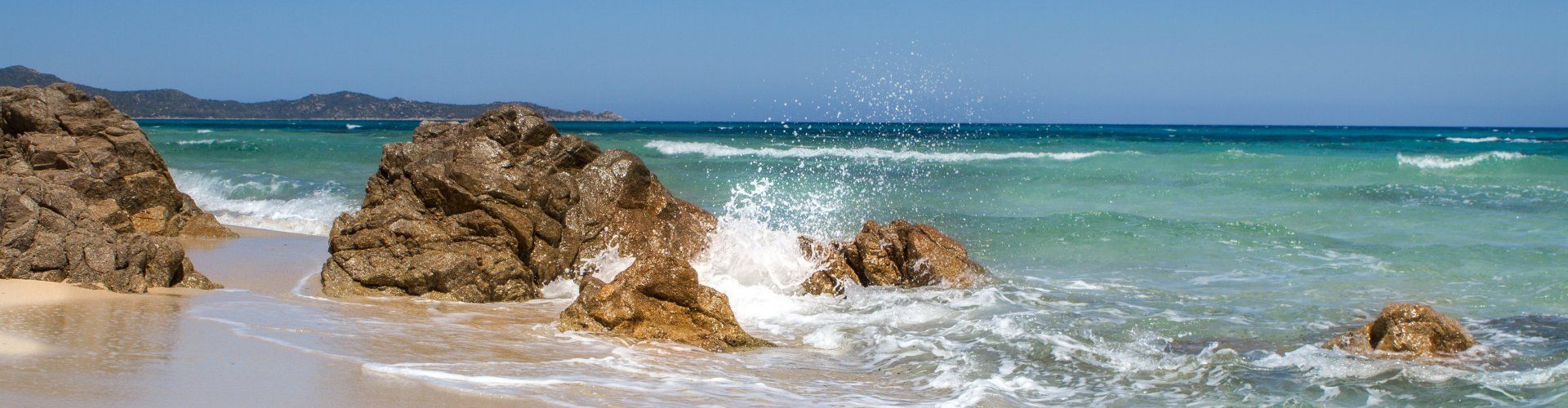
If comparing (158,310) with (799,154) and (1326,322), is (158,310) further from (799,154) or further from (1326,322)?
(799,154)

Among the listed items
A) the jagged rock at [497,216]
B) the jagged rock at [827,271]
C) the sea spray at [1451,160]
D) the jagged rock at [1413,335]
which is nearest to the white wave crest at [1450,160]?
the sea spray at [1451,160]

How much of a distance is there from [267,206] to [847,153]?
1710cm

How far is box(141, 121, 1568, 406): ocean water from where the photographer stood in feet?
16.2

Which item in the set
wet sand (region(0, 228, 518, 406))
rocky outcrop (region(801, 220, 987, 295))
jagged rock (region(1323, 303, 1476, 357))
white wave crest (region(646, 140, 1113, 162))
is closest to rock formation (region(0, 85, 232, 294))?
wet sand (region(0, 228, 518, 406))

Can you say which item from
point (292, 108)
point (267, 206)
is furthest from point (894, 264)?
point (292, 108)

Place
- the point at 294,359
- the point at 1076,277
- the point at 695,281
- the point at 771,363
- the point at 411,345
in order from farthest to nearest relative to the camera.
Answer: the point at 1076,277
the point at 695,281
the point at 771,363
the point at 411,345
the point at 294,359

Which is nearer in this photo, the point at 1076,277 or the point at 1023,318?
the point at 1023,318

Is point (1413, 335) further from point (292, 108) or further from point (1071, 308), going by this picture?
point (292, 108)

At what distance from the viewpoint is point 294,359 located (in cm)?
454

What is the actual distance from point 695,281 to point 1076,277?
13.3ft

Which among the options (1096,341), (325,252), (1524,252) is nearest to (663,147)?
(325,252)

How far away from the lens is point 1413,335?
555 centimetres

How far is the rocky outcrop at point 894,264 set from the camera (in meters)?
7.89

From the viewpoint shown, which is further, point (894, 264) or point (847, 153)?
point (847, 153)
